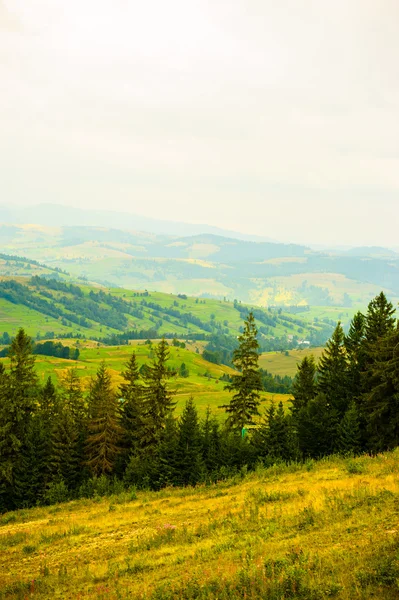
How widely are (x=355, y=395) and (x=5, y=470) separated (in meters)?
40.9

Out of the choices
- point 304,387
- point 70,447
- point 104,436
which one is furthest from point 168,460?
point 304,387

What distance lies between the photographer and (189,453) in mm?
44188

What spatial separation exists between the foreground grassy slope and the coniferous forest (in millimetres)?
8548

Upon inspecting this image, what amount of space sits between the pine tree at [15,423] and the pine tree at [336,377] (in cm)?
3597

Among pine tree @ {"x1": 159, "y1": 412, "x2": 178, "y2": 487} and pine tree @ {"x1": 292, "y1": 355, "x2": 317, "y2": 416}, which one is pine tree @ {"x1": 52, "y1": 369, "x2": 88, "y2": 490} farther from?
pine tree @ {"x1": 292, "y1": 355, "x2": 317, "y2": 416}

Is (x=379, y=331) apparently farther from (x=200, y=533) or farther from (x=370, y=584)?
(x=370, y=584)

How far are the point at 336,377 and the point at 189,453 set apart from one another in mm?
20301

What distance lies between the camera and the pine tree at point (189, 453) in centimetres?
4341

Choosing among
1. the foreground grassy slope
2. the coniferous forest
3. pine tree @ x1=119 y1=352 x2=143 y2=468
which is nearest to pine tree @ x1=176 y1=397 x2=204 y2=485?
the coniferous forest

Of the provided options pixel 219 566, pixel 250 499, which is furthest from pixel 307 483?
pixel 219 566

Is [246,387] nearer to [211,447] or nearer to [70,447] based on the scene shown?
[211,447]

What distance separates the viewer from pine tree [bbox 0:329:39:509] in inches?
1938

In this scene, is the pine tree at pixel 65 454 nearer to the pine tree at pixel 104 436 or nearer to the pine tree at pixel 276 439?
the pine tree at pixel 104 436

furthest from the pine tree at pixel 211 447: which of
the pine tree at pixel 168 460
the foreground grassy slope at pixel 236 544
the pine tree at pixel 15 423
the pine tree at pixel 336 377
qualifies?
the pine tree at pixel 15 423
